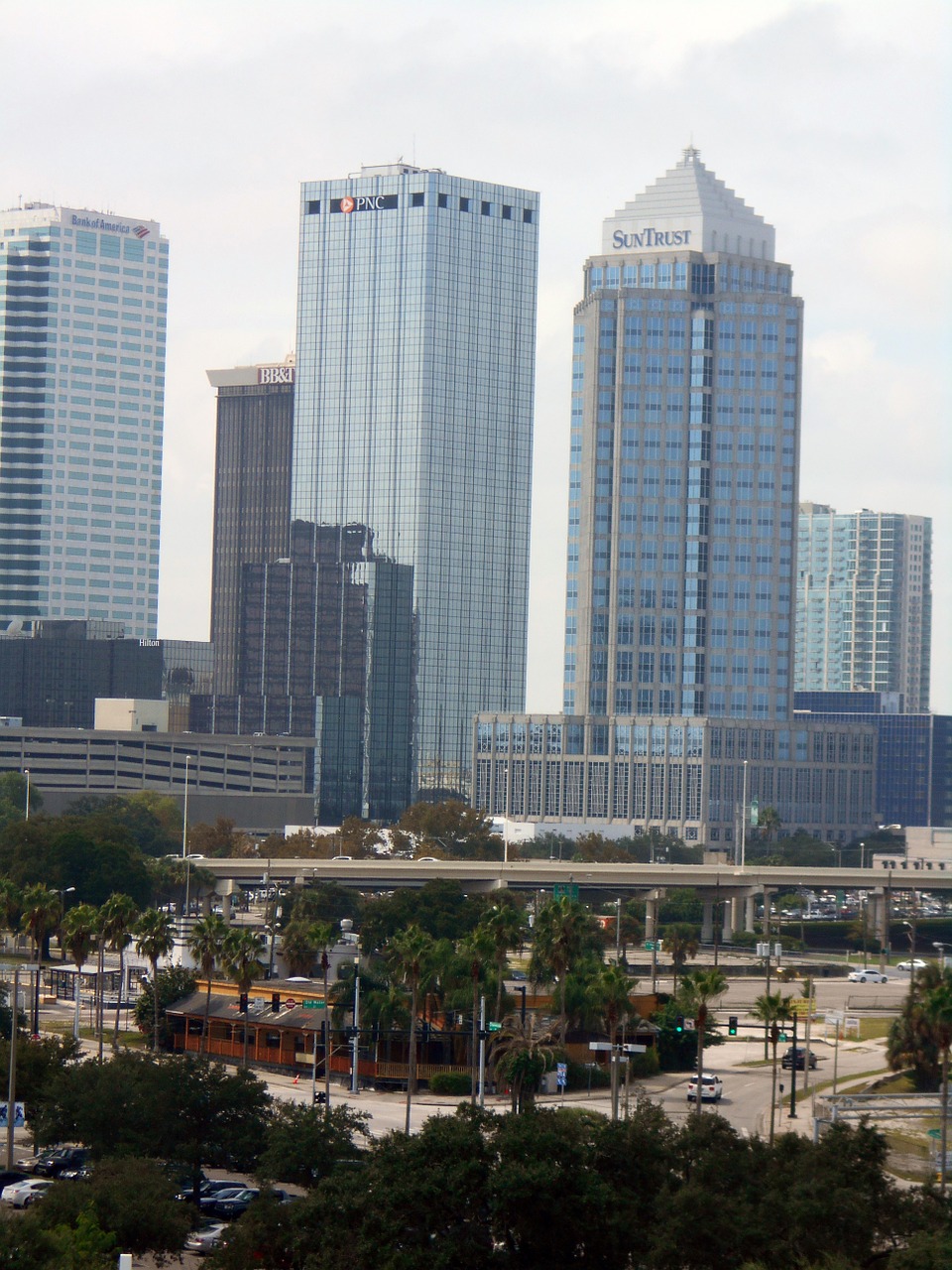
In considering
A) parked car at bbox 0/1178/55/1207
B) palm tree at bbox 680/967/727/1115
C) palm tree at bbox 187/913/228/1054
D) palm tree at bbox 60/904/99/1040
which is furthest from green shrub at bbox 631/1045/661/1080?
parked car at bbox 0/1178/55/1207

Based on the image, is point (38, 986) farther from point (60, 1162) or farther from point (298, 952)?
point (60, 1162)

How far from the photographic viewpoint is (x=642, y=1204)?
68188 mm

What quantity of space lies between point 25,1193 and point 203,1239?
906 cm

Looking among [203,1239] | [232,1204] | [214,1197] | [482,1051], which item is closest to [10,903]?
[482,1051]

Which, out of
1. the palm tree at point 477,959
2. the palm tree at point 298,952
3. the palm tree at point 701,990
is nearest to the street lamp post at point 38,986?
the palm tree at point 298,952

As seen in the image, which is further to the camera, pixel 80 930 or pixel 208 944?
pixel 80 930

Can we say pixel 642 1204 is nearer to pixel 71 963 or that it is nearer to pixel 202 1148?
pixel 202 1148

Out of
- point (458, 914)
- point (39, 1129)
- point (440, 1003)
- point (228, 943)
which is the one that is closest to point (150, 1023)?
point (228, 943)

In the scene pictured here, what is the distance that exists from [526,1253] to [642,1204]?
16.1ft

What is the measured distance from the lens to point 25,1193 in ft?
267

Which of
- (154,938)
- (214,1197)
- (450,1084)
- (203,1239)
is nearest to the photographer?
(203,1239)

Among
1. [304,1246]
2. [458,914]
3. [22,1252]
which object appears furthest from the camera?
[458,914]

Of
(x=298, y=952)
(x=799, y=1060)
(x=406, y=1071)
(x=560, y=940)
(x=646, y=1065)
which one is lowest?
(x=646, y=1065)

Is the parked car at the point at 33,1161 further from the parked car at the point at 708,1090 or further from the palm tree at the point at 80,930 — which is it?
the palm tree at the point at 80,930
